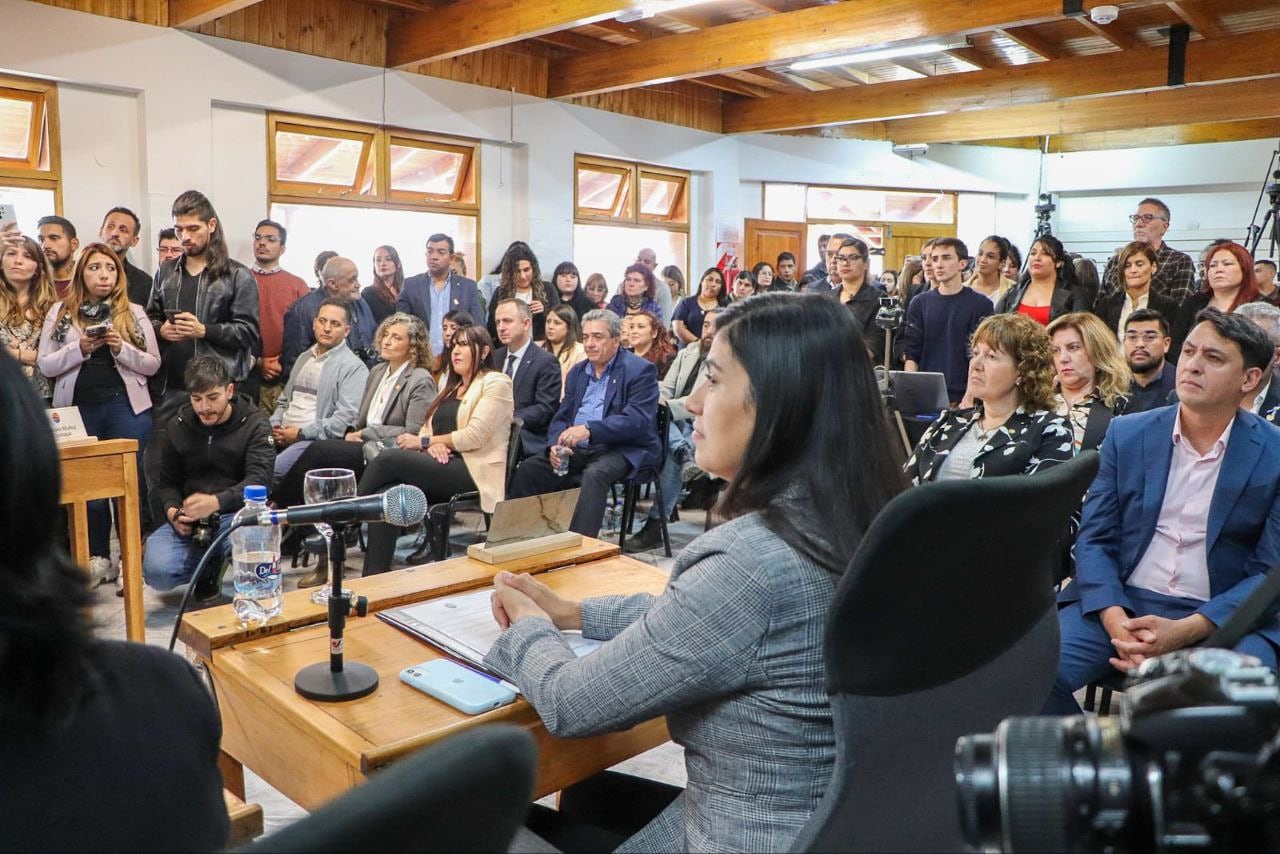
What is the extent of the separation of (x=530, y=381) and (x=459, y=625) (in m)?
2.87

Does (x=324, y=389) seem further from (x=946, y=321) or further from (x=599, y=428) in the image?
(x=946, y=321)

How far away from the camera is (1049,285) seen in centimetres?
475

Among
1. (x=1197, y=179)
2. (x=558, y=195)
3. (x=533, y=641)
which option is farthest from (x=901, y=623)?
(x=1197, y=179)

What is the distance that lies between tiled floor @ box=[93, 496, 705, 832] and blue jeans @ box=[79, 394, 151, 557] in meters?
0.24

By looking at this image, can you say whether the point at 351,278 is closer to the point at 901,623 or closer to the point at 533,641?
the point at 533,641

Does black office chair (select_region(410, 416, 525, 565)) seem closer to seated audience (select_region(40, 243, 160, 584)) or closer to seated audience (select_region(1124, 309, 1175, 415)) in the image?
seated audience (select_region(40, 243, 160, 584))

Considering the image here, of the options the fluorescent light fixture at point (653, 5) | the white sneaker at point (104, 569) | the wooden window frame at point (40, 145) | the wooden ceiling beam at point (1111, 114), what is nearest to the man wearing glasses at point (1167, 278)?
the fluorescent light fixture at point (653, 5)

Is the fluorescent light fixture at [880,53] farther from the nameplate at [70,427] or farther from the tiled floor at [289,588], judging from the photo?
the nameplate at [70,427]

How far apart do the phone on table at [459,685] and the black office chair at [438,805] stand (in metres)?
0.91

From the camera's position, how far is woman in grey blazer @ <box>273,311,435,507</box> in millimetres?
4074

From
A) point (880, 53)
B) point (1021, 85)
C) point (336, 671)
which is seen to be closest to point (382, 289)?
point (880, 53)

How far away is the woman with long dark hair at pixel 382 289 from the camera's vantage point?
236 inches

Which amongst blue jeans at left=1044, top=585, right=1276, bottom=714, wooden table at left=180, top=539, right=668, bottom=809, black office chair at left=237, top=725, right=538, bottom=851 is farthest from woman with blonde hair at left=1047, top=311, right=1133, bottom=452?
black office chair at left=237, top=725, right=538, bottom=851

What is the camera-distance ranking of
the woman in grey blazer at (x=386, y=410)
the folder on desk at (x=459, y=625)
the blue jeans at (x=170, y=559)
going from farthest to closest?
the woman in grey blazer at (x=386, y=410)
the blue jeans at (x=170, y=559)
the folder on desk at (x=459, y=625)
